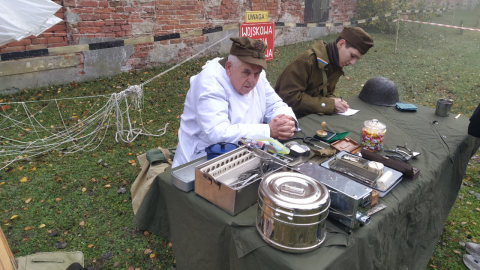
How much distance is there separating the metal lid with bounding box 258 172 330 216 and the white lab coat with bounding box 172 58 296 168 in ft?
2.91

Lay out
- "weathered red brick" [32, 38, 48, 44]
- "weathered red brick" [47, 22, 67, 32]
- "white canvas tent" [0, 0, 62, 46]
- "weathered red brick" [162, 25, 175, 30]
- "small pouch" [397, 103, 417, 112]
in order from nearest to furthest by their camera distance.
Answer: "white canvas tent" [0, 0, 62, 46] < "small pouch" [397, 103, 417, 112] < "weathered red brick" [32, 38, 48, 44] < "weathered red brick" [47, 22, 67, 32] < "weathered red brick" [162, 25, 175, 30]

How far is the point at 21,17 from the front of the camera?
2744mm

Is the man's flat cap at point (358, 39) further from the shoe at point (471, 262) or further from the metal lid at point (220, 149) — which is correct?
the shoe at point (471, 262)

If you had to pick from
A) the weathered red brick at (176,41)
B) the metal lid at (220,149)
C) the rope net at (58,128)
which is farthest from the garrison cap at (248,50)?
the weathered red brick at (176,41)

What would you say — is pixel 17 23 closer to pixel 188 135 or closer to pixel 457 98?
pixel 188 135

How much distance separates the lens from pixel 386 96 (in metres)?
3.38

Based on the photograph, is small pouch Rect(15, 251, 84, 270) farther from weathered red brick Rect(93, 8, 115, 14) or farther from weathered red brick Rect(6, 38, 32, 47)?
weathered red brick Rect(93, 8, 115, 14)

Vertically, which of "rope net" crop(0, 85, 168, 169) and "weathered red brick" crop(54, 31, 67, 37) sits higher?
"weathered red brick" crop(54, 31, 67, 37)

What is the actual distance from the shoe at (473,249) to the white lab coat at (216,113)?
2.17 m

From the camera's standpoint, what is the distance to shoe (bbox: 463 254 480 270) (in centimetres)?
277

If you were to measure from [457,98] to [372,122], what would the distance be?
5.85 m

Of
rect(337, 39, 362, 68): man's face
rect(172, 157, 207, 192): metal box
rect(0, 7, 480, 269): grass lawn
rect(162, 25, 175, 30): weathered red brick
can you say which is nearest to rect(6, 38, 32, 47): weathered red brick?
rect(0, 7, 480, 269): grass lawn

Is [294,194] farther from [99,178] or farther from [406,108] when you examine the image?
[99,178]

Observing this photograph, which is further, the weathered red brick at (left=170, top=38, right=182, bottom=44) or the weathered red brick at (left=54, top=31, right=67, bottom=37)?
the weathered red brick at (left=170, top=38, right=182, bottom=44)
